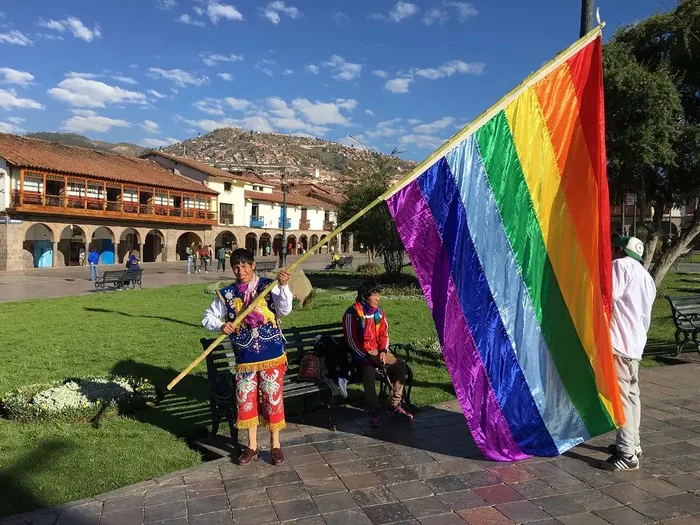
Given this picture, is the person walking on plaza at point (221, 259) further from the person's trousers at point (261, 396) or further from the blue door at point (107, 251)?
the person's trousers at point (261, 396)

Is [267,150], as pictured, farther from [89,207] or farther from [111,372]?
[111,372]

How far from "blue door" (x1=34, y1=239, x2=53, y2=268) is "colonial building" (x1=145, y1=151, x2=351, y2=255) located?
1462 centimetres

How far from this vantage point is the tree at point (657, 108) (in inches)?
480

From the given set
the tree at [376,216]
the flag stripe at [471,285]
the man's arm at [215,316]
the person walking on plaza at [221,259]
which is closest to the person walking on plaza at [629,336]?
the flag stripe at [471,285]

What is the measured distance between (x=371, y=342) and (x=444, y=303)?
56.0 inches

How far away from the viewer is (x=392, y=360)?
17.4 ft

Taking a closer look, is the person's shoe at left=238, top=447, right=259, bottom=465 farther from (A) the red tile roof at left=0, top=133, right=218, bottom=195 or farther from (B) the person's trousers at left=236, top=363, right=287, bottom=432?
(A) the red tile roof at left=0, top=133, right=218, bottom=195

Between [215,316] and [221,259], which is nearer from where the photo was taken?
[215,316]

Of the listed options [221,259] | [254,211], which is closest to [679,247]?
[221,259]

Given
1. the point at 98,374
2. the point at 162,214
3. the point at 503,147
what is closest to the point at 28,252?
the point at 162,214

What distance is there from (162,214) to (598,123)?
131 feet

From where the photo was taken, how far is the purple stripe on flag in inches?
156

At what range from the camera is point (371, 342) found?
5223 mm

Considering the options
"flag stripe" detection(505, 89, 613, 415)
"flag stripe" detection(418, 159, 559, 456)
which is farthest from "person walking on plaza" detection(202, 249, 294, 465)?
"flag stripe" detection(505, 89, 613, 415)
